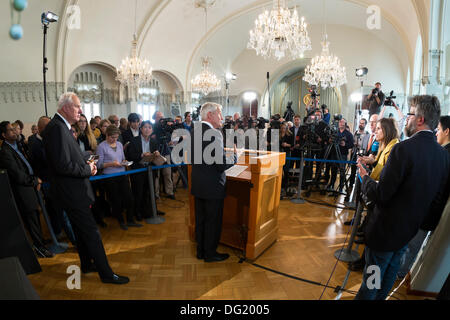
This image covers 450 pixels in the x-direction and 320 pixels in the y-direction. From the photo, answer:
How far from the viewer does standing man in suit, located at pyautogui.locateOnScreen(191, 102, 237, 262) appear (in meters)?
2.79

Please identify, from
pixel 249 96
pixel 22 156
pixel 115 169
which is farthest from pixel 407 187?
pixel 249 96

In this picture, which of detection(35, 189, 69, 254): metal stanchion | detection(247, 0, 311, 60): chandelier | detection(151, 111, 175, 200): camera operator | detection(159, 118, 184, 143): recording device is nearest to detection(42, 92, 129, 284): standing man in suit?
detection(35, 189, 69, 254): metal stanchion

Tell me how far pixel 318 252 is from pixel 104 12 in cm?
1031

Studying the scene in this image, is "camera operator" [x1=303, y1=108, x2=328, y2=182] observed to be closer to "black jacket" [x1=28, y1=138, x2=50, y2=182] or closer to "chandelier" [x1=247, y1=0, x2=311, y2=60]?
"chandelier" [x1=247, y1=0, x2=311, y2=60]

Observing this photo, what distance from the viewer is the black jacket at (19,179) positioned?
2.96m

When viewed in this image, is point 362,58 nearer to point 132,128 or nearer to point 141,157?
point 132,128

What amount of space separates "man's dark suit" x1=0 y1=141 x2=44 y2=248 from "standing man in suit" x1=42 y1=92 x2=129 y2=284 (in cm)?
96

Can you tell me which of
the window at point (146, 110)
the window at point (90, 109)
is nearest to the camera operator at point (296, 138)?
the window at point (146, 110)

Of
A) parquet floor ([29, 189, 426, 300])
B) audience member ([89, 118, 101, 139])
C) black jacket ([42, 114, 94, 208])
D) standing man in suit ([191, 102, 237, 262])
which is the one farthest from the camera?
audience member ([89, 118, 101, 139])

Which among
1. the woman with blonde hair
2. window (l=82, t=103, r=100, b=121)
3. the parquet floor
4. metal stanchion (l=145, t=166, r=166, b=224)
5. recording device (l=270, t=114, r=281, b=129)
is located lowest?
the parquet floor

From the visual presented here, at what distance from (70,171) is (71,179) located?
0.12 metres

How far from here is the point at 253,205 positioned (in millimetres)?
3029

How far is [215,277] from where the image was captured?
280 cm

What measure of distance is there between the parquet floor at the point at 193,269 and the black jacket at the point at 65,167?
0.90 metres
